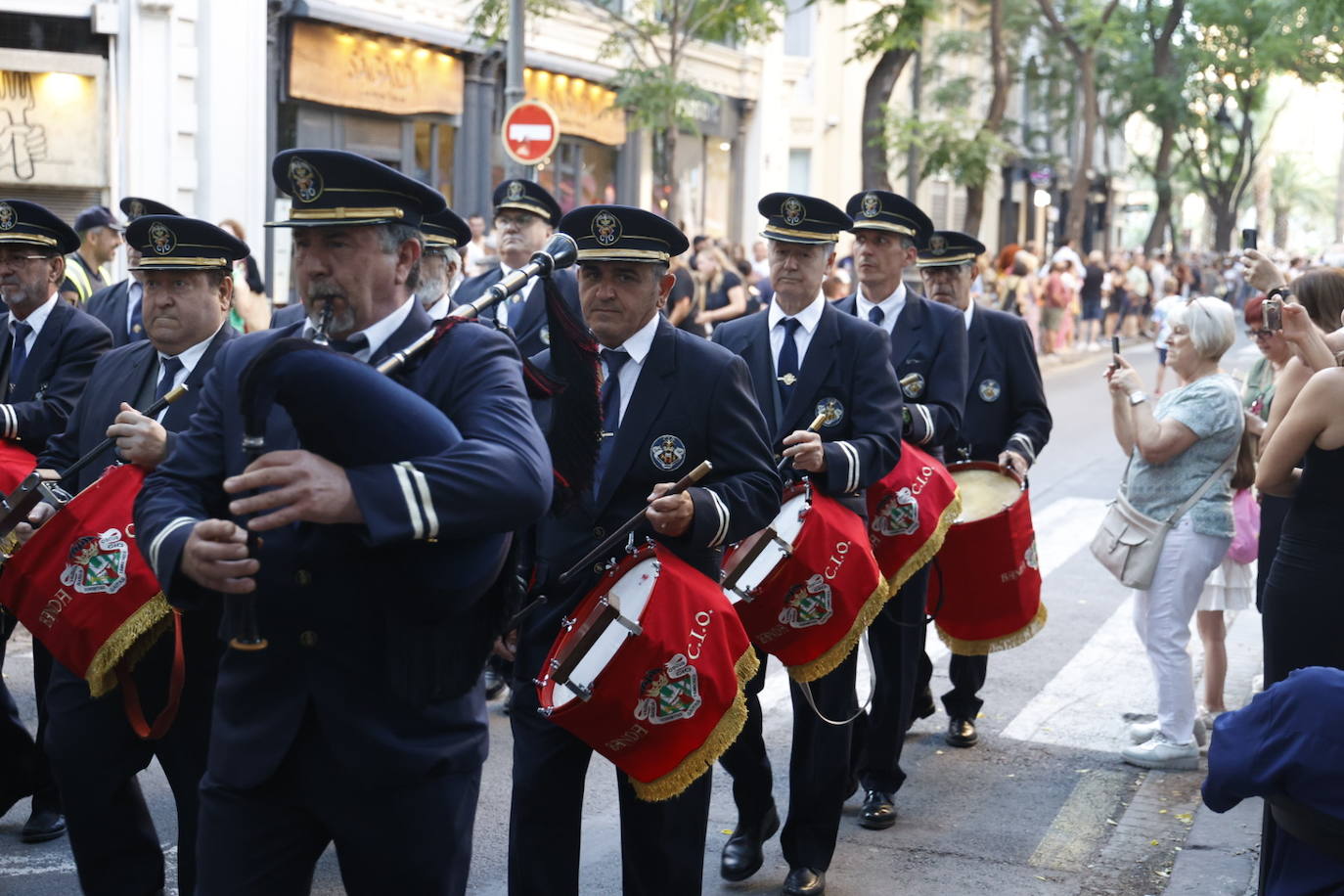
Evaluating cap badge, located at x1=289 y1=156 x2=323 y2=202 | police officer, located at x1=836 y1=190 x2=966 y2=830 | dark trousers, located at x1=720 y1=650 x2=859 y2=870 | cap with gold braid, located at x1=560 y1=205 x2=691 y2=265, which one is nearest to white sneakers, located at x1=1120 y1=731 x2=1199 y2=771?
police officer, located at x1=836 y1=190 x2=966 y2=830

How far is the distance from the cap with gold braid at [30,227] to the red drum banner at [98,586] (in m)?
1.82

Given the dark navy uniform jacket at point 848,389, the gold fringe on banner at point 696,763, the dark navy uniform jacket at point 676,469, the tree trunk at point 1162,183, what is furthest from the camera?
the tree trunk at point 1162,183

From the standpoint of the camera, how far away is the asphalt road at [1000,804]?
580cm

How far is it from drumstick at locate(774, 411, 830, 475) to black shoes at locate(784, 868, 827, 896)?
134 cm

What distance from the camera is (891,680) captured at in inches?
256

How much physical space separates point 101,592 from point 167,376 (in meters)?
0.70

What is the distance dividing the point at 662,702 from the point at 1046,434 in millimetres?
3778

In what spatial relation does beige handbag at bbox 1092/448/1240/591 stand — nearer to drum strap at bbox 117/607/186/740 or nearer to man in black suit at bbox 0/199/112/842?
drum strap at bbox 117/607/186/740

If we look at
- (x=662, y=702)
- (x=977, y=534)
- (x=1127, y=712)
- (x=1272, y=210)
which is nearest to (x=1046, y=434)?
(x=977, y=534)

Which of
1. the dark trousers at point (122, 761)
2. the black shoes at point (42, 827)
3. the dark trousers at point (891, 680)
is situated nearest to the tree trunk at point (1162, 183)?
the dark trousers at point (891, 680)

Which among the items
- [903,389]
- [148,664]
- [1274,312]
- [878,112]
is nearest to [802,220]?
[903,389]

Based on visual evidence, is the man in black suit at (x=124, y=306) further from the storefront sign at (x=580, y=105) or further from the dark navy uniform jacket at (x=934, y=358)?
the storefront sign at (x=580, y=105)

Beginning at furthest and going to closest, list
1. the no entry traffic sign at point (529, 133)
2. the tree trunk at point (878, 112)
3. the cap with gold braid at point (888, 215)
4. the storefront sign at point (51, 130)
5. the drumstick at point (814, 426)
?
1. the tree trunk at point (878, 112)
2. the storefront sign at point (51, 130)
3. the no entry traffic sign at point (529, 133)
4. the cap with gold braid at point (888, 215)
5. the drumstick at point (814, 426)

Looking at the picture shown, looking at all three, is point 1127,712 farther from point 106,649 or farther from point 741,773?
point 106,649
